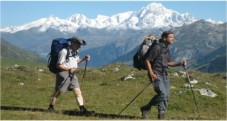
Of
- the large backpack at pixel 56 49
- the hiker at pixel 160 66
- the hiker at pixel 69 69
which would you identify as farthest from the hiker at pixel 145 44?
the large backpack at pixel 56 49

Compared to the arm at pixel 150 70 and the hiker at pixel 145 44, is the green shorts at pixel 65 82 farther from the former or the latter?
the arm at pixel 150 70

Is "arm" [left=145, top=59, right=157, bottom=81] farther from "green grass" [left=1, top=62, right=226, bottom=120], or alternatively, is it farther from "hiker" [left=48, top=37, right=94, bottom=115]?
"green grass" [left=1, top=62, right=226, bottom=120]

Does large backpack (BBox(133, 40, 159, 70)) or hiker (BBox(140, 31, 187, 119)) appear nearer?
hiker (BBox(140, 31, 187, 119))

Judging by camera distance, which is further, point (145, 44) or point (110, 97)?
point (110, 97)

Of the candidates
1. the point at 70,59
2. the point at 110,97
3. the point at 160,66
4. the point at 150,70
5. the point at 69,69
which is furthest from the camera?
the point at 110,97

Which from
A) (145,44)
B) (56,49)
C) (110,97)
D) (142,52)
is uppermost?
(145,44)

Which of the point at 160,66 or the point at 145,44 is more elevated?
the point at 145,44

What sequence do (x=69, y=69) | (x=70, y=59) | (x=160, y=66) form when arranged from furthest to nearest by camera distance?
(x=70, y=59), (x=69, y=69), (x=160, y=66)

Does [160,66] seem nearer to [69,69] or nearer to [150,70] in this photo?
[150,70]

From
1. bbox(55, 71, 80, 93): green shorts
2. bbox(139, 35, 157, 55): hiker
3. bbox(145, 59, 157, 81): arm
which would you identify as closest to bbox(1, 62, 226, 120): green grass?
bbox(55, 71, 80, 93): green shorts

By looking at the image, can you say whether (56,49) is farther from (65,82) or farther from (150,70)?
(150,70)

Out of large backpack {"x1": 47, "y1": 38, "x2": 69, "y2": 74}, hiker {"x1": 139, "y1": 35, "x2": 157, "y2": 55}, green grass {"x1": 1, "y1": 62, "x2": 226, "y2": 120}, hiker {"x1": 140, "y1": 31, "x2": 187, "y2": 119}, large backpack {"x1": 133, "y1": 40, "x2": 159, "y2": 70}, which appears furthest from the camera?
green grass {"x1": 1, "y1": 62, "x2": 226, "y2": 120}

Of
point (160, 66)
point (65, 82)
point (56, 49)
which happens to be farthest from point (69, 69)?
point (160, 66)

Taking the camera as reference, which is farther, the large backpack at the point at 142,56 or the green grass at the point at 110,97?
the green grass at the point at 110,97
